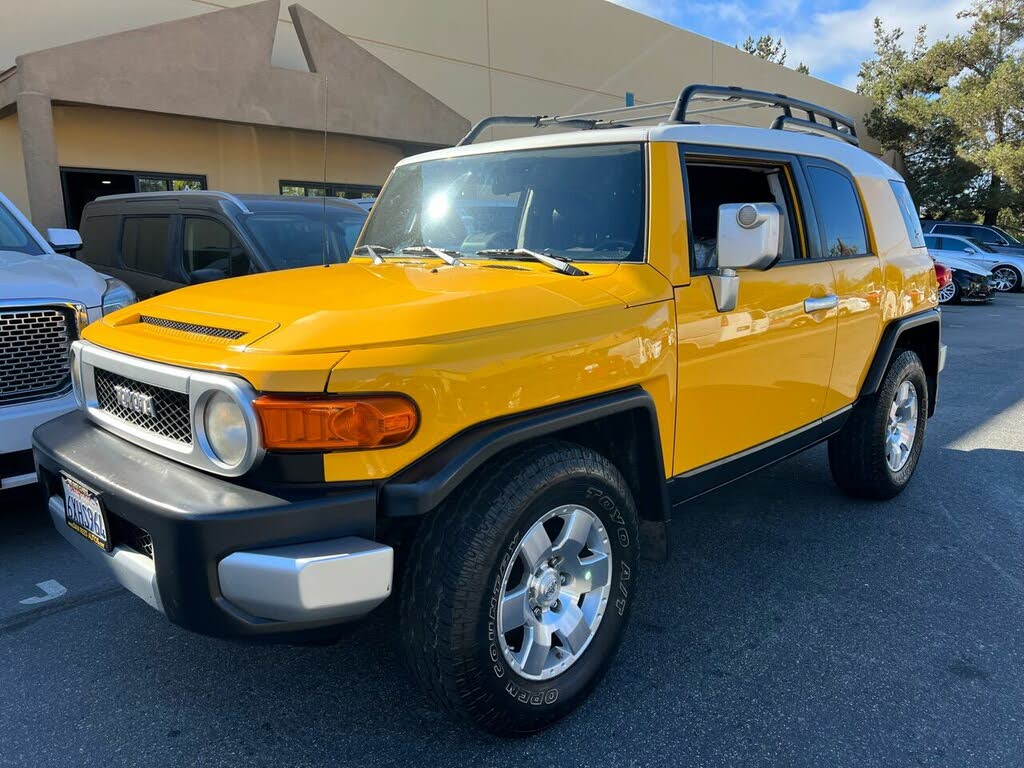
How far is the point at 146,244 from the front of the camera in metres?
6.81

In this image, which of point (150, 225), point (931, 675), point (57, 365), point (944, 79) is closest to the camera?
point (931, 675)

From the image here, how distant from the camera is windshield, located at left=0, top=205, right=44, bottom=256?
5.00 meters

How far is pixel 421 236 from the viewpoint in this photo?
3.51 m

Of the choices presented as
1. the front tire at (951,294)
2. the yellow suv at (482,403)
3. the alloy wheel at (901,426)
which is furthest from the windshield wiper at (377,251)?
the front tire at (951,294)

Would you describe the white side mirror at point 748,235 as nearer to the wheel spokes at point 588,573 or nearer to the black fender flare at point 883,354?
the wheel spokes at point 588,573

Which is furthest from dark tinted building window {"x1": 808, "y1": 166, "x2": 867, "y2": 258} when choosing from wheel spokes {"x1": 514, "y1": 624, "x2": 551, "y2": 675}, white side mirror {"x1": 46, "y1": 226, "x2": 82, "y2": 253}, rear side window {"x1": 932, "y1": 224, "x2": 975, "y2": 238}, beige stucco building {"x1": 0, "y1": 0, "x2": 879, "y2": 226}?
rear side window {"x1": 932, "y1": 224, "x2": 975, "y2": 238}

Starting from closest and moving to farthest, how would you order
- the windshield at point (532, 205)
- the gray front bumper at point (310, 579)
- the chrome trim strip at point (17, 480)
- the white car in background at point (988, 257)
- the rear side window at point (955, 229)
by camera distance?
the gray front bumper at point (310, 579)
the windshield at point (532, 205)
the chrome trim strip at point (17, 480)
the white car in background at point (988, 257)
the rear side window at point (955, 229)

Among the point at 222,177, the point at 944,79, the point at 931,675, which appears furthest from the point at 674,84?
the point at 931,675

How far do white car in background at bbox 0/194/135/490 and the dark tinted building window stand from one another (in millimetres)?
3830

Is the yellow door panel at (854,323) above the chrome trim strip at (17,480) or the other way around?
above

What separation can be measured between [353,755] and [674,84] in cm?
2335

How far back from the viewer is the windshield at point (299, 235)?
6.17 meters

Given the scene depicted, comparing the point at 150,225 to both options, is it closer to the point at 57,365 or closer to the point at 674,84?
the point at 57,365

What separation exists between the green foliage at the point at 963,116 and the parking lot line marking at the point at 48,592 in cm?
3367
